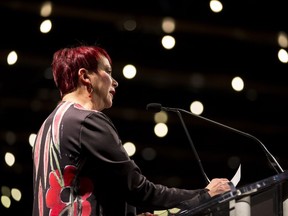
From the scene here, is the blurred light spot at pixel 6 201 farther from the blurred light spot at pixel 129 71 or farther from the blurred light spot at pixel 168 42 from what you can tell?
the blurred light spot at pixel 168 42

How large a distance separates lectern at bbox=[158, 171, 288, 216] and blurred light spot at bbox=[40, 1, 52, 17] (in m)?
2.28

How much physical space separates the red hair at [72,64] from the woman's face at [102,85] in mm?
24

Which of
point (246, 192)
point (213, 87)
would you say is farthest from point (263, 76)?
point (246, 192)

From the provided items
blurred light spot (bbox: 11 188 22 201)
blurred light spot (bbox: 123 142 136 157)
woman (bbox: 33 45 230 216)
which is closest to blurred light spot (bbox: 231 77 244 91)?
blurred light spot (bbox: 123 142 136 157)

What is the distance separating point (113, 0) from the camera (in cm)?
406

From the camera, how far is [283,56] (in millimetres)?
4113

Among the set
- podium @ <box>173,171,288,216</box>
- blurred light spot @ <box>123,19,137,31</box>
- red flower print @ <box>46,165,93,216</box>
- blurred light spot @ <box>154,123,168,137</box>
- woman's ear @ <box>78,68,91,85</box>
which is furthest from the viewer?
blurred light spot @ <box>154,123,168,137</box>

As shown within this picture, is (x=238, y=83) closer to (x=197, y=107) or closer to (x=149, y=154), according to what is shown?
(x=197, y=107)

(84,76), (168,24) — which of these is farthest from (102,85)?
(168,24)

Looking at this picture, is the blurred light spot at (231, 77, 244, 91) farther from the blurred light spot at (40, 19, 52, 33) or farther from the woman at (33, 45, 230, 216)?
the woman at (33, 45, 230, 216)

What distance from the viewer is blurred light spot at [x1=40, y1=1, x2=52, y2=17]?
3908 millimetres

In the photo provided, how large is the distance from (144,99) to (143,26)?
45cm

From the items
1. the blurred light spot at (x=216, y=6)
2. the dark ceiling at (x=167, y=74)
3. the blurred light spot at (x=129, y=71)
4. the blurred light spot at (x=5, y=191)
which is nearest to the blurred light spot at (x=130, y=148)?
the dark ceiling at (x=167, y=74)

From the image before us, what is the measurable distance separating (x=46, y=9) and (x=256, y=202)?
237 cm
